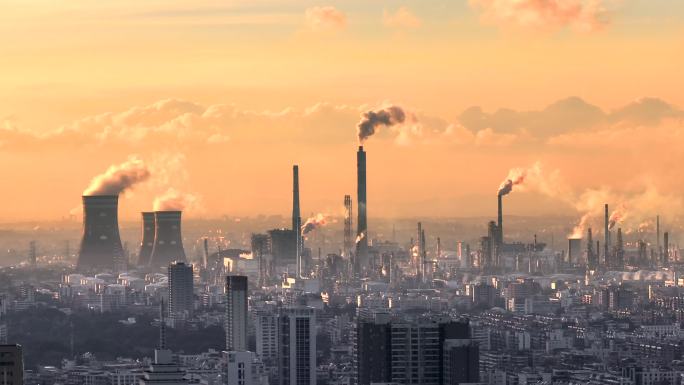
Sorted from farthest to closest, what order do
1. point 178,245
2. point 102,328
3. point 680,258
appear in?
point 680,258
point 178,245
point 102,328

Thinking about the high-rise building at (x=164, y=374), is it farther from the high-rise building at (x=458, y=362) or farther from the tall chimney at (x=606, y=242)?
the tall chimney at (x=606, y=242)

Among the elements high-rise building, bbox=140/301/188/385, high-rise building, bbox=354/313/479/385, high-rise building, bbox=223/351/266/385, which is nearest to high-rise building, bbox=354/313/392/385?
high-rise building, bbox=354/313/479/385

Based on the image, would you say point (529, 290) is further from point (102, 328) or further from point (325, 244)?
point (102, 328)

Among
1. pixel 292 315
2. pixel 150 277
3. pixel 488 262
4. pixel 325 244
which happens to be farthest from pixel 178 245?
pixel 292 315

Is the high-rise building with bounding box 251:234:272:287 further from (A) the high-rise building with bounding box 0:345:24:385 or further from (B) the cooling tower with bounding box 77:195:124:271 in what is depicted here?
(A) the high-rise building with bounding box 0:345:24:385

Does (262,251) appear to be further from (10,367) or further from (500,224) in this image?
(10,367)

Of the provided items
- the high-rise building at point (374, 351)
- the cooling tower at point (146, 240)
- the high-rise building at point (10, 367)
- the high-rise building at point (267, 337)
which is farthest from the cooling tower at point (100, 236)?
the high-rise building at point (10, 367)

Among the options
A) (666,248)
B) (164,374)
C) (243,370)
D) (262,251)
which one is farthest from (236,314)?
(666,248)

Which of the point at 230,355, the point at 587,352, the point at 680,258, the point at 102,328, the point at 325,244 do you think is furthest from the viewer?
the point at 680,258
